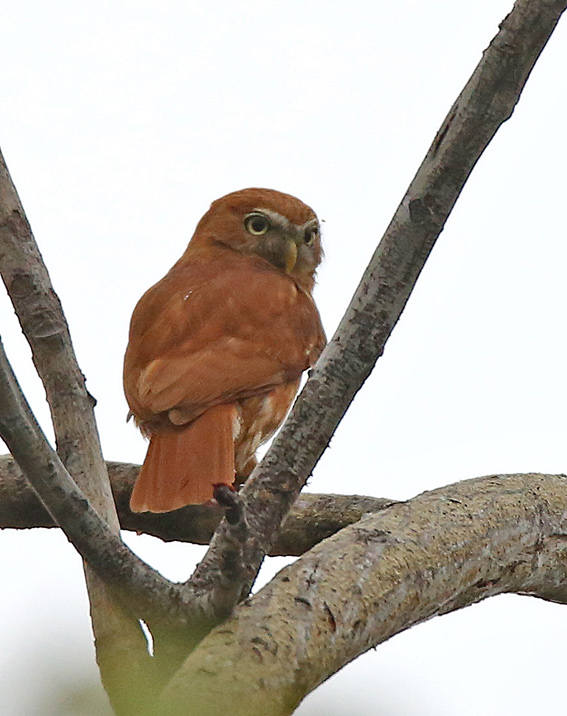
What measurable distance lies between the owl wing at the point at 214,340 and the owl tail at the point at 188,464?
0.24 feet

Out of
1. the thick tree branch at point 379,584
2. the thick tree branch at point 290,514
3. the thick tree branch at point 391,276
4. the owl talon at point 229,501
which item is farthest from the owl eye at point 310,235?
the owl talon at point 229,501

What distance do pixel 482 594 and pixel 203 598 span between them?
38.0 inches

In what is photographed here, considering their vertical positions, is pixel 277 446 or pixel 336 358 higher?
pixel 336 358

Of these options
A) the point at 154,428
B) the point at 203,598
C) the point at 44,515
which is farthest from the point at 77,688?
the point at 154,428

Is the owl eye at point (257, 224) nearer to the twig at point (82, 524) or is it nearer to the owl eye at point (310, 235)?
the owl eye at point (310, 235)

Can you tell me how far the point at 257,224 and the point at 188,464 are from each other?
6.36 ft

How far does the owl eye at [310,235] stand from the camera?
5102 millimetres

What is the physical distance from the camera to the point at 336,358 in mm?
2164

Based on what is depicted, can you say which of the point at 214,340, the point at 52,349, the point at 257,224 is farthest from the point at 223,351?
the point at 52,349

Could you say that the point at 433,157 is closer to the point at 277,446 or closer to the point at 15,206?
the point at 277,446

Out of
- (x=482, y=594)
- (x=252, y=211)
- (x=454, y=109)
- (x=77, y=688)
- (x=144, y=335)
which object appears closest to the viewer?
(x=77, y=688)

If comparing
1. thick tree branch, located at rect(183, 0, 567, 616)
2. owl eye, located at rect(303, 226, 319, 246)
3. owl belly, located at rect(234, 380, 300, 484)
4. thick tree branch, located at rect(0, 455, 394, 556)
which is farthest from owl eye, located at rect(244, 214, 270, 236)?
Answer: thick tree branch, located at rect(183, 0, 567, 616)

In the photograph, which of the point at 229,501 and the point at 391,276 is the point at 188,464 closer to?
the point at 391,276

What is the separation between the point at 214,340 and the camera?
158 inches
